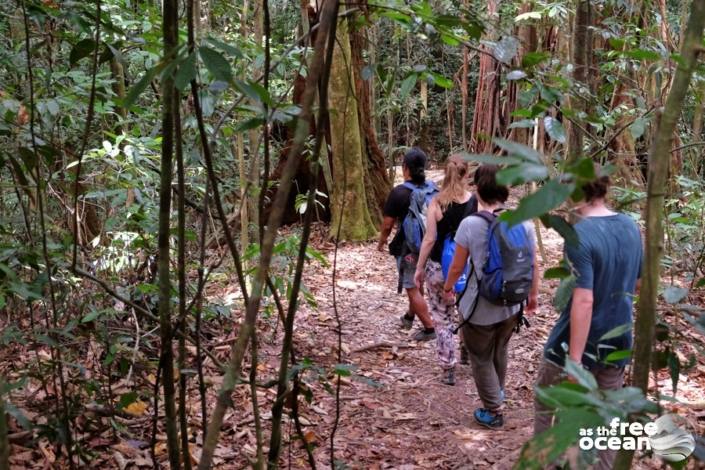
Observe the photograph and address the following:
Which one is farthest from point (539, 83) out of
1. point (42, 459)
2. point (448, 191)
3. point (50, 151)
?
point (42, 459)

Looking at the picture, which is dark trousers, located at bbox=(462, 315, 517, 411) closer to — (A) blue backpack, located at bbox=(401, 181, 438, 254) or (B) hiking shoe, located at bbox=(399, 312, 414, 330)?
(A) blue backpack, located at bbox=(401, 181, 438, 254)

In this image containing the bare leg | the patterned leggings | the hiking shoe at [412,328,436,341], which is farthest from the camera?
the hiking shoe at [412,328,436,341]

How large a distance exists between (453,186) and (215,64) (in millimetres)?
3310

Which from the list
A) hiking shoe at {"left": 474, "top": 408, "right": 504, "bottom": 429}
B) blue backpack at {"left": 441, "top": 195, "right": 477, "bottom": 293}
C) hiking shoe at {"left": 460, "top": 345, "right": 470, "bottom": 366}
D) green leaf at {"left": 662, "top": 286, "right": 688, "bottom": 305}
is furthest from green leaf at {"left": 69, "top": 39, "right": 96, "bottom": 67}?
hiking shoe at {"left": 460, "top": 345, "right": 470, "bottom": 366}

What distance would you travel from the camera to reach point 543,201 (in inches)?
33.3

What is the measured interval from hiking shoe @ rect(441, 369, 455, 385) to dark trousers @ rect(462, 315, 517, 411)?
689 millimetres

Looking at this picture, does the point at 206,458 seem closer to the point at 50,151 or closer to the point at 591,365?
the point at 50,151

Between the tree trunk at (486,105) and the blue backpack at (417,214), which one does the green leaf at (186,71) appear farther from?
the tree trunk at (486,105)

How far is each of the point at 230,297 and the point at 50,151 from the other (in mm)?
4030

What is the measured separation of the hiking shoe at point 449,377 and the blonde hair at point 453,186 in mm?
1254

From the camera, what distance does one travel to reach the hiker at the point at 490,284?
3447mm

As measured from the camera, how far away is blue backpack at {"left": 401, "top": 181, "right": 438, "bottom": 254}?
5.05 metres

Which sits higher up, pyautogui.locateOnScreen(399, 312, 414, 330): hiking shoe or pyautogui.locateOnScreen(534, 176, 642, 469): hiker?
pyautogui.locateOnScreen(534, 176, 642, 469): hiker

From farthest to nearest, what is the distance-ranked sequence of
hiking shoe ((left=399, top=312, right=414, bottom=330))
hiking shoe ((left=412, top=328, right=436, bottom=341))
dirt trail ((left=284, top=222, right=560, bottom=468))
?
hiking shoe ((left=399, top=312, right=414, bottom=330)), hiking shoe ((left=412, top=328, right=436, bottom=341)), dirt trail ((left=284, top=222, right=560, bottom=468))
